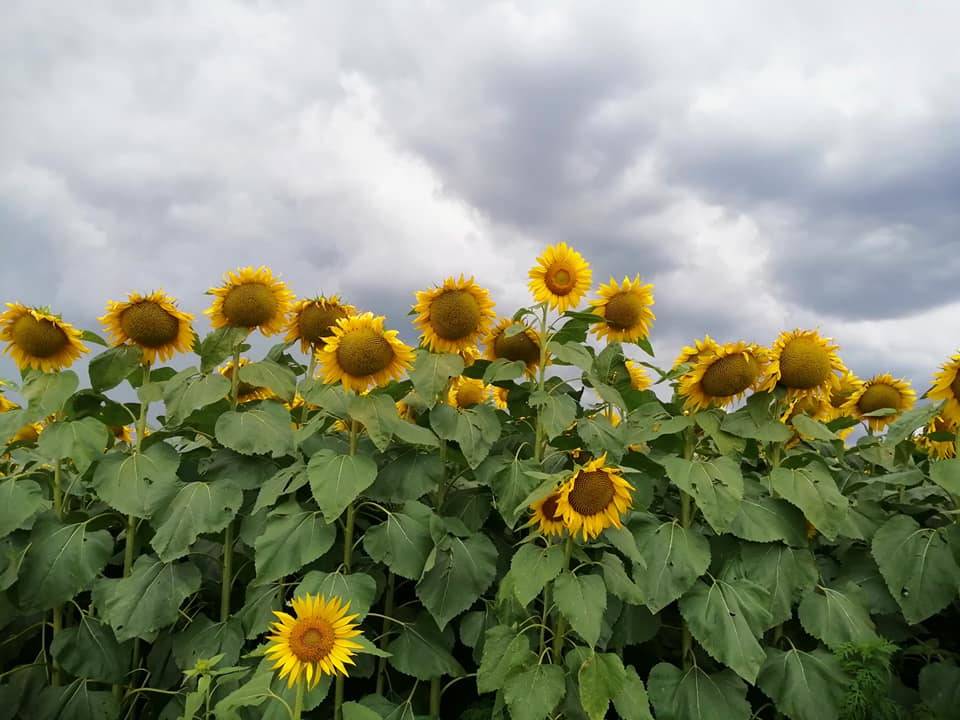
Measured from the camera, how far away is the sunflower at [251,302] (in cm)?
371

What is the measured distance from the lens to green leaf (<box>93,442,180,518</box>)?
11.5 feet

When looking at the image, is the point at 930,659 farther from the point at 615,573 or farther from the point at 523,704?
the point at 523,704

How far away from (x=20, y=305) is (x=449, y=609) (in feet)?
7.79

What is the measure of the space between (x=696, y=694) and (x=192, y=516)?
2161 millimetres

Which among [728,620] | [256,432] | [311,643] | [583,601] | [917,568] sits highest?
[256,432]

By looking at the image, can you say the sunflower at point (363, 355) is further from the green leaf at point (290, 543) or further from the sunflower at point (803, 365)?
the sunflower at point (803, 365)

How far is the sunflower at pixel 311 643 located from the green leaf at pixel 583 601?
739 millimetres

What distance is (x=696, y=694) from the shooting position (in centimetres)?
338

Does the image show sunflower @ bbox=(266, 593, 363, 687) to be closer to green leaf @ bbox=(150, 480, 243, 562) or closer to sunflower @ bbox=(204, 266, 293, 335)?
green leaf @ bbox=(150, 480, 243, 562)

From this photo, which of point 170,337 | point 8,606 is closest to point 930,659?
point 170,337

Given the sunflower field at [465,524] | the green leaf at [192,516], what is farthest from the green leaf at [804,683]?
the green leaf at [192,516]

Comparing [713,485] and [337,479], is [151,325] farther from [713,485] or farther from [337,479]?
[713,485]

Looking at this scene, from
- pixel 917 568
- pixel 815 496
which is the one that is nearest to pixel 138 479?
pixel 815 496

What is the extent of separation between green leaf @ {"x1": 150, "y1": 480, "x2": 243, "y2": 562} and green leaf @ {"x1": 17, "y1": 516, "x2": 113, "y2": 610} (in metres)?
0.36
